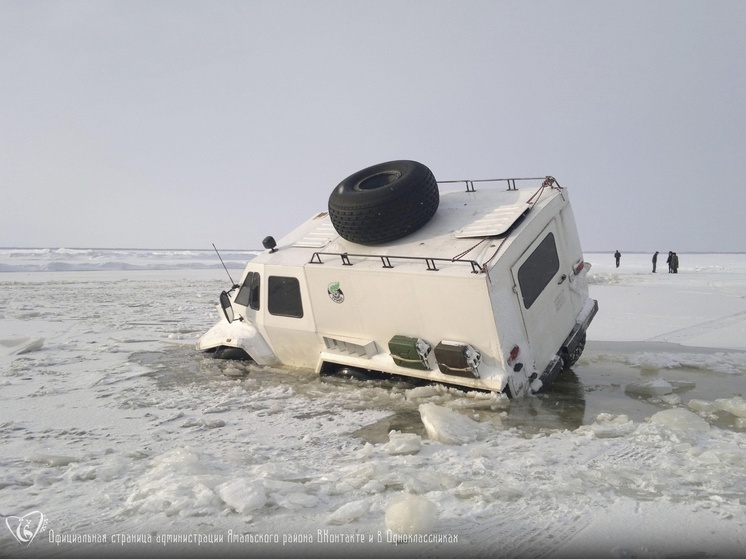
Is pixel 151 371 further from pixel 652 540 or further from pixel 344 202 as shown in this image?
pixel 652 540

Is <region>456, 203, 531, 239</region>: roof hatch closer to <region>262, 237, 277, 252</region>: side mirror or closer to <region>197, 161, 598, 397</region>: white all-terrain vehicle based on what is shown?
<region>197, 161, 598, 397</region>: white all-terrain vehicle

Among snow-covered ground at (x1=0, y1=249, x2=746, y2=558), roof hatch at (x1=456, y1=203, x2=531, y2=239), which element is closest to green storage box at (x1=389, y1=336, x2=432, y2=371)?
snow-covered ground at (x1=0, y1=249, x2=746, y2=558)

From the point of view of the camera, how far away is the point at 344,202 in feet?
21.1

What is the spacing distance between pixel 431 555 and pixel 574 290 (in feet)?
15.5

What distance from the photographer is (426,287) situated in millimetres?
5559

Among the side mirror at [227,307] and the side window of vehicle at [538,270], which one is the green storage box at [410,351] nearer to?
the side window of vehicle at [538,270]

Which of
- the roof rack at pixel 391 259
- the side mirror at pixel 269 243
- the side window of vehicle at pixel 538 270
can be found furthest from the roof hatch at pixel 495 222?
the side mirror at pixel 269 243

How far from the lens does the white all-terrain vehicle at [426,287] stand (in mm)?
5402

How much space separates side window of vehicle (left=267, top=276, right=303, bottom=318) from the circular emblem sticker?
59 centimetres

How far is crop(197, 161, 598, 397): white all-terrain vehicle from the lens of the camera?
5.40 m

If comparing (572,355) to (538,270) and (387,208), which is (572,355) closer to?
(538,270)

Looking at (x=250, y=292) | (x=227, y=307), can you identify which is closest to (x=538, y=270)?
(x=250, y=292)

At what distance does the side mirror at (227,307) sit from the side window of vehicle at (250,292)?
175 millimetres

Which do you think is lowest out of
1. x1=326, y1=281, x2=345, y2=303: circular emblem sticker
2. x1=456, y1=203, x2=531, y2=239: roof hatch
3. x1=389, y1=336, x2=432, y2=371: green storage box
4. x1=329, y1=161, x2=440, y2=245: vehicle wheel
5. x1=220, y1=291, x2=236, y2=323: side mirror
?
x1=389, y1=336, x2=432, y2=371: green storage box
